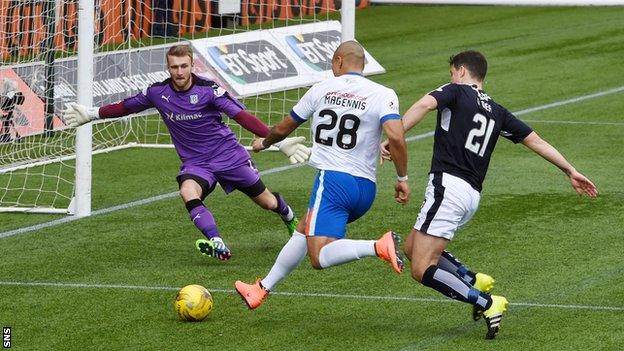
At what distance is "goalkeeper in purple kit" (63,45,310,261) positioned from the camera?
11.7 metres

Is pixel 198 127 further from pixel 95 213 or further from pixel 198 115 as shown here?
pixel 95 213

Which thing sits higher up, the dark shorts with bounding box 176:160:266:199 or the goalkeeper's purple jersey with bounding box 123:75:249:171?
the goalkeeper's purple jersey with bounding box 123:75:249:171

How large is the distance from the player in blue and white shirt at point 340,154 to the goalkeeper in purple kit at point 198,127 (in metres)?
1.64

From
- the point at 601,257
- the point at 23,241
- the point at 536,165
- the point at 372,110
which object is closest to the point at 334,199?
the point at 372,110

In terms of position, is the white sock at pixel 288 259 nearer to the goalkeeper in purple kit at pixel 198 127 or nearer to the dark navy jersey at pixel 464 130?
the dark navy jersey at pixel 464 130

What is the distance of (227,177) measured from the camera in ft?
40.3

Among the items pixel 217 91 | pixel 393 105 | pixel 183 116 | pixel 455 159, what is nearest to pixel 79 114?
pixel 183 116

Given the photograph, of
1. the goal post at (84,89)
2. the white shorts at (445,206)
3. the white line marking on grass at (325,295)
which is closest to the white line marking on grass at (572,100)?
the goal post at (84,89)

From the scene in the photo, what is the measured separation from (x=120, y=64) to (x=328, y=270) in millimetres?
8452

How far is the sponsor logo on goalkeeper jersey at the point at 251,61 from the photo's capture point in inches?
826

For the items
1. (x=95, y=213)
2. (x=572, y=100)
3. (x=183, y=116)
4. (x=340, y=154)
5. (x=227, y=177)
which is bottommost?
(x=572, y=100)

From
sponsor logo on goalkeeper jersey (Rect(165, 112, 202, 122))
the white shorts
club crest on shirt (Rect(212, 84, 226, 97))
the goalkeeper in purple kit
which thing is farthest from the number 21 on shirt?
sponsor logo on goalkeeper jersey (Rect(165, 112, 202, 122))

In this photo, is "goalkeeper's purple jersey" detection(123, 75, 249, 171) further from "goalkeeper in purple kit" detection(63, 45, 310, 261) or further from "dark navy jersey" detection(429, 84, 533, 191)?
"dark navy jersey" detection(429, 84, 533, 191)

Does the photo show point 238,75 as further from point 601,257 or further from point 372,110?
point 372,110
